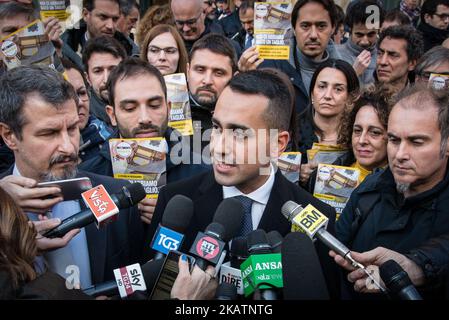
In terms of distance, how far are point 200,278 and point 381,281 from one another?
0.73 metres

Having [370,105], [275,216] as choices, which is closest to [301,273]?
[275,216]

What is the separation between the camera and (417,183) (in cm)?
256

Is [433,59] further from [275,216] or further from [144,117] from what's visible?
[275,216]

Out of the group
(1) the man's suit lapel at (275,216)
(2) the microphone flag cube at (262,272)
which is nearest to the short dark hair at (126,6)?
(1) the man's suit lapel at (275,216)

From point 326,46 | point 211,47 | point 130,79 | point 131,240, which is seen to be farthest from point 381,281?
point 326,46

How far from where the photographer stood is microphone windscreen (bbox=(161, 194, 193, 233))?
211 centimetres

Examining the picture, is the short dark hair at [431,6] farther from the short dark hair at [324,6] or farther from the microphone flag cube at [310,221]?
the microphone flag cube at [310,221]

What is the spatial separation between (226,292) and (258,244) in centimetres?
19

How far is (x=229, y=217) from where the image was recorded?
2096mm

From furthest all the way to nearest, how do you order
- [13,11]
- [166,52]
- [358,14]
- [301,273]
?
1. [358,14]
2. [166,52]
3. [13,11]
4. [301,273]

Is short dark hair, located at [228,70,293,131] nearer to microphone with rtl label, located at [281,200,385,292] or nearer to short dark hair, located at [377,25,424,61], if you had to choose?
microphone with rtl label, located at [281,200,385,292]

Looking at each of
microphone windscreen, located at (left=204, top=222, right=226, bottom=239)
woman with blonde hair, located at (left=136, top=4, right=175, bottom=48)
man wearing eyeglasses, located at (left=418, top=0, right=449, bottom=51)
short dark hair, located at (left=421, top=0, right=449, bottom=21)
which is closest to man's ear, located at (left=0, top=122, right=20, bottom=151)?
microphone windscreen, located at (left=204, top=222, right=226, bottom=239)

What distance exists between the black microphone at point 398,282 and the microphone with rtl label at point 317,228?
0.08m
